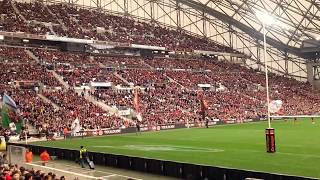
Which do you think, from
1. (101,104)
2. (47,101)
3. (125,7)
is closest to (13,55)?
(47,101)

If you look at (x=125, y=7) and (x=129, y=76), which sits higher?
(x=125, y=7)

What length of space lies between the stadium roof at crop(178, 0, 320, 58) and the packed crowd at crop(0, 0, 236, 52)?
632 centimetres

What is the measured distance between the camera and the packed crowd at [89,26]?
64.7 metres

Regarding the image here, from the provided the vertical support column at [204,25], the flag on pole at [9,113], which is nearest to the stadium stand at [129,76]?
the vertical support column at [204,25]

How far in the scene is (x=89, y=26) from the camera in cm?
7262

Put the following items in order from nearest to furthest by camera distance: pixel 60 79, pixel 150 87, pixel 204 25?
pixel 60 79 < pixel 150 87 < pixel 204 25

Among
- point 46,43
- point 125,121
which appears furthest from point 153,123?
point 46,43

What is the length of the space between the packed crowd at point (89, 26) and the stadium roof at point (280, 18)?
6.32 meters

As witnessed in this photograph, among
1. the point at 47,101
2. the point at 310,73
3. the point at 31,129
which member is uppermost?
the point at 310,73

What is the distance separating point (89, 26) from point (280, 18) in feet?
94.8

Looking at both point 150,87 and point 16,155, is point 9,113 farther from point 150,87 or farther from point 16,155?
point 150,87

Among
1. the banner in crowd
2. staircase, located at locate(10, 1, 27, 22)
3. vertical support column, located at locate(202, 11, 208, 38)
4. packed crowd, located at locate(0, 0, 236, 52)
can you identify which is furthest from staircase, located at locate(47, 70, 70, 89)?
vertical support column, located at locate(202, 11, 208, 38)

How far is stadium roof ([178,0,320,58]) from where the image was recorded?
68188mm

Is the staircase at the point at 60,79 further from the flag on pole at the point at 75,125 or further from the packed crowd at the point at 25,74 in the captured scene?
the flag on pole at the point at 75,125
